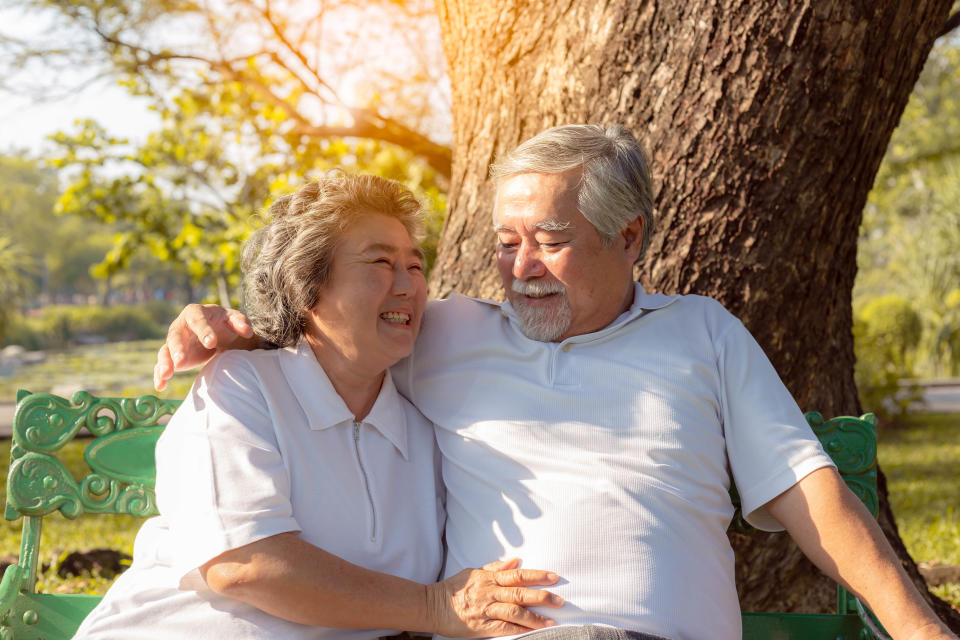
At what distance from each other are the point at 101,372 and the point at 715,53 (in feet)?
114

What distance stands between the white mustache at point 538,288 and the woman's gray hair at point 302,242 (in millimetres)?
343

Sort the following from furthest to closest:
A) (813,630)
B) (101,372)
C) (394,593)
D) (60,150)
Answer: (101,372), (60,150), (813,630), (394,593)

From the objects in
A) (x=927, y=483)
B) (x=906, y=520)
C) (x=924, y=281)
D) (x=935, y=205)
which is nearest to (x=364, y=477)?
(x=906, y=520)

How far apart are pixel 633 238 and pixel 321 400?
1.01m

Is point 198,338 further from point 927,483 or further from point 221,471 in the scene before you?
point 927,483

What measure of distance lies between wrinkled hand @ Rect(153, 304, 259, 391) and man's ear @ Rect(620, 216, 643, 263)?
1.07 metres

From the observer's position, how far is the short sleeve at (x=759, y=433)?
2.20 m

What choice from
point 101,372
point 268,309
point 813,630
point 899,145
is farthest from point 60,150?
point 101,372

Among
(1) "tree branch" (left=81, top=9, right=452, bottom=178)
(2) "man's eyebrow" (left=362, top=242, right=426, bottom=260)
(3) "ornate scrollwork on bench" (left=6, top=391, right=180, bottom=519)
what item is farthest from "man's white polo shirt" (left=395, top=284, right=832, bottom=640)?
(1) "tree branch" (left=81, top=9, right=452, bottom=178)

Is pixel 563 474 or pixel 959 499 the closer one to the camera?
pixel 563 474

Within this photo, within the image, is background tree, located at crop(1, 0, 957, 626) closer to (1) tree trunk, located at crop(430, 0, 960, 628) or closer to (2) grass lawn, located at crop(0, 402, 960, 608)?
(1) tree trunk, located at crop(430, 0, 960, 628)

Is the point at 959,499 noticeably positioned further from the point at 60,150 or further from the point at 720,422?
the point at 60,150

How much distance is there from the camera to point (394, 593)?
2080 mm

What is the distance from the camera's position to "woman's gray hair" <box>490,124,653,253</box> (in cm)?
242
